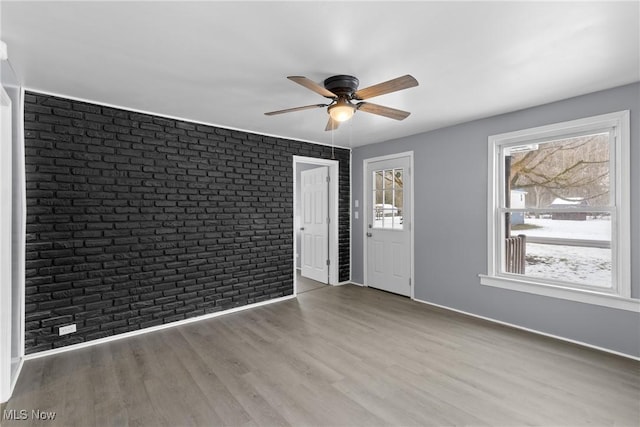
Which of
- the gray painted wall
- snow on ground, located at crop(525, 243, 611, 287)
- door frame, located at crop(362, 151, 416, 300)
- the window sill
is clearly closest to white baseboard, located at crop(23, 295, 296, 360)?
door frame, located at crop(362, 151, 416, 300)

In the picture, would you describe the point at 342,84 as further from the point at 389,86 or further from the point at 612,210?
the point at 612,210

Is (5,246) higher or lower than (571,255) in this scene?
higher

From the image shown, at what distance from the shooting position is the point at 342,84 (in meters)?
2.40

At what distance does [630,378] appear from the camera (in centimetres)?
237

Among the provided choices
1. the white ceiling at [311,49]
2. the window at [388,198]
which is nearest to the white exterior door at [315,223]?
the window at [388,198]

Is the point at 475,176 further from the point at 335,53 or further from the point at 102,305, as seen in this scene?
the point at 102,305

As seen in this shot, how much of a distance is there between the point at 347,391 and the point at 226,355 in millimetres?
1190

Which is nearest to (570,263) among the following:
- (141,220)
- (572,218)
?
(572,218)

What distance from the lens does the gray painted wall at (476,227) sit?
269 cm

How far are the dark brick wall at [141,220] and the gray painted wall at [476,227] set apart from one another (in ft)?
6.42

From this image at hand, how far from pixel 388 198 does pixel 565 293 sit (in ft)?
8.16

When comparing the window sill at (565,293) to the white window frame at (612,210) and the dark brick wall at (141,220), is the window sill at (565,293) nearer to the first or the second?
the white window frame at (612,210)

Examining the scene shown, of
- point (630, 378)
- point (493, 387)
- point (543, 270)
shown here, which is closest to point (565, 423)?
point (493, 387)

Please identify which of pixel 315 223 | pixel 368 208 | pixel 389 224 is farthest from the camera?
pixel 315 223
